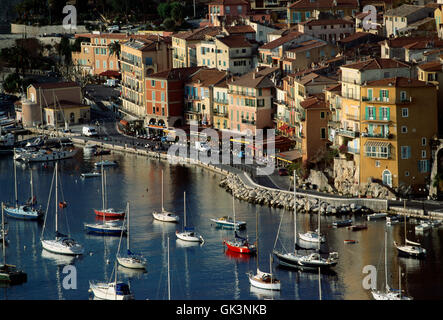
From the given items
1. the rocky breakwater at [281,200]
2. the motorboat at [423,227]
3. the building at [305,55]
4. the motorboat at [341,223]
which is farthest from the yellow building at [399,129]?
the building at [305,55]

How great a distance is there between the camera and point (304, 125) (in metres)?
67.1

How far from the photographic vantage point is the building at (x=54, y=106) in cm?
8831

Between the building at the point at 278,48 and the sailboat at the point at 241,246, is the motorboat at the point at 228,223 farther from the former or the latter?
the building at the point at 278,48

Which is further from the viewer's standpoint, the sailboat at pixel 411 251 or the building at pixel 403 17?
the building at pixel 403 17

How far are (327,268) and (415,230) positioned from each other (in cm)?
669

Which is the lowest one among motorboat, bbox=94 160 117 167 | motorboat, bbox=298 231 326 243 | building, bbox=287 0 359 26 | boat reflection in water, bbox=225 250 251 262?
boat reflection in water, bbox=225 250 251 262

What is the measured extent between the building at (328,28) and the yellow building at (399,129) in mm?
23222

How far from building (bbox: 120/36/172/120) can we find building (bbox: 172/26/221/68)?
529 millimetres

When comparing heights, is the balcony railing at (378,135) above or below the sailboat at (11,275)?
above

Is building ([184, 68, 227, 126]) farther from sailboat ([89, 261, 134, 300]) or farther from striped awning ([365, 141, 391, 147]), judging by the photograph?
sailboat ([89, 261, 134, 300])

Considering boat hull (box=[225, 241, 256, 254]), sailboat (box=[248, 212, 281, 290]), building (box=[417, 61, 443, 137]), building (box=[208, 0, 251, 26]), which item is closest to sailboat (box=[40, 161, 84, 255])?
boat hull (box=[225, 241, 256, 254])

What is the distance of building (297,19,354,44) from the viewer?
8556 cm
